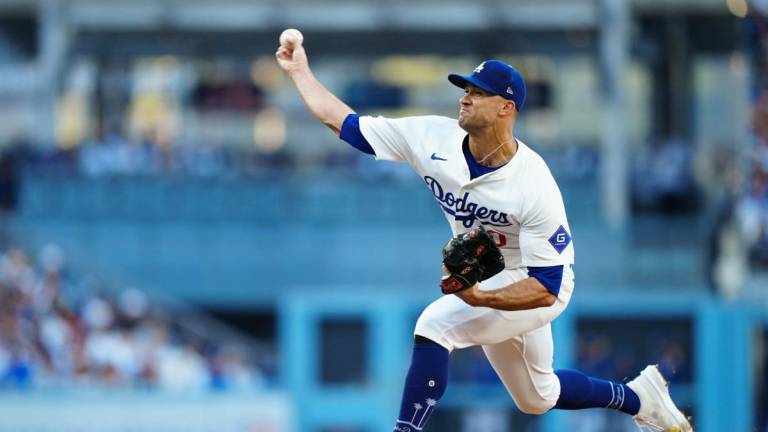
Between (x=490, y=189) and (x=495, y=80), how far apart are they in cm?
44

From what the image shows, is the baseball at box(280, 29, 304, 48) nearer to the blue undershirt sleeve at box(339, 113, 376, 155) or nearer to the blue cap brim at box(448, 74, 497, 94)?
the blue undershirt sleeve at box(339, 113, 376, 155)

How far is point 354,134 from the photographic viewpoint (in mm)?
6258

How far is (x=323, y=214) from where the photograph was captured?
20.9 meters

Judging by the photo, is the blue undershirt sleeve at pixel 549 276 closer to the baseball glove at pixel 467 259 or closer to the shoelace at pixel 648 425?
the baseball glove at pixel 467 259

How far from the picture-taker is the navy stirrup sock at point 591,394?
6.73m

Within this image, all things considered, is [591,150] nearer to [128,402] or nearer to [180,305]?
[180,305]

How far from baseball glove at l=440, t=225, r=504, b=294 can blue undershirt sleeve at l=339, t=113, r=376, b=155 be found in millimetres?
670

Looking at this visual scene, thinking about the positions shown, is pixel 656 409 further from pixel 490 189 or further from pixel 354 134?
pixel 354 134

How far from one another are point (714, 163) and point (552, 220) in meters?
21.5

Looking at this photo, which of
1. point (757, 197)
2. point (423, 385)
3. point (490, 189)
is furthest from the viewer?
point (757, 197)

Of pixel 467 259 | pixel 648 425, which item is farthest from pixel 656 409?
pixel 467 259

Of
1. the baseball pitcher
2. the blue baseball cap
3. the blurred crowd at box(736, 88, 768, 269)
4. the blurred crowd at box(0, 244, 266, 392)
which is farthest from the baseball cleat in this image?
the blurred crowd at box(736, 88, 768, 269)

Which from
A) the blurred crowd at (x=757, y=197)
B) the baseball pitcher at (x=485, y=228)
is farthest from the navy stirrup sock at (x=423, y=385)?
the blurred crowd at (x=757, y=197)

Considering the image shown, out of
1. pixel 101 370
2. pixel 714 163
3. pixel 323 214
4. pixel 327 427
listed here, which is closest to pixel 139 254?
pixel 323 214
